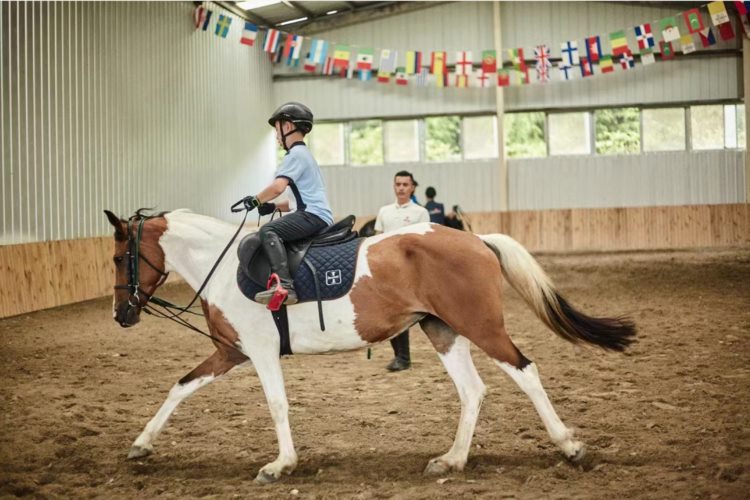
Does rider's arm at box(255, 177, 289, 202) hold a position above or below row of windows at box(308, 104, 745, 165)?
below

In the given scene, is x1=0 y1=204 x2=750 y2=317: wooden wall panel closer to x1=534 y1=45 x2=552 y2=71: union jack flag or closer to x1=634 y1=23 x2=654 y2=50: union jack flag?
x1=534 y1=45 x2=552 y2=71: union jack flag

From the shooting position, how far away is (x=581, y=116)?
77.3 ft

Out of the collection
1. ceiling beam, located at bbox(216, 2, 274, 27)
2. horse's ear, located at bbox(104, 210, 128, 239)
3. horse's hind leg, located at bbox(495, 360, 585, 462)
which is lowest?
horse's hind leg, located at bbox(495, 360, 585, 462)

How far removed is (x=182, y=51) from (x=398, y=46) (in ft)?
27.6

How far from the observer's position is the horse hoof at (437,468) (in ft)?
13.9

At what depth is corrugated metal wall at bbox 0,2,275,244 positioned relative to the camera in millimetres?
11672

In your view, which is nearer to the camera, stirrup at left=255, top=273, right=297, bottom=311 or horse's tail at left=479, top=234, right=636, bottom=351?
stirrup at left=255, top=273, right=297, bottom=311

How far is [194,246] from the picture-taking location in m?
4.77

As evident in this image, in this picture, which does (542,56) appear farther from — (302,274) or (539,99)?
(302,274)

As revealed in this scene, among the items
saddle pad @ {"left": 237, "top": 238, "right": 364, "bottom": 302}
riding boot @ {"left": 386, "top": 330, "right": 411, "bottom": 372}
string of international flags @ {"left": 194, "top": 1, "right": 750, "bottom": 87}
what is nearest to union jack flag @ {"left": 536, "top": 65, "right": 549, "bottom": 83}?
string of international flags @ {"left": 194, "top": 1, "right": 750, "bottom": 87}

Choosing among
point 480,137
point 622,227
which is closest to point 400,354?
point 622,227

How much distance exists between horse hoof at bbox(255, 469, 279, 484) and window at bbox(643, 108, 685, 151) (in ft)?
70.5

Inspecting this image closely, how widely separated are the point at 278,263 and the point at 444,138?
796 inches

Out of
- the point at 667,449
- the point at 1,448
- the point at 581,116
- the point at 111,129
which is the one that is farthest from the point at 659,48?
the point at 1,448
